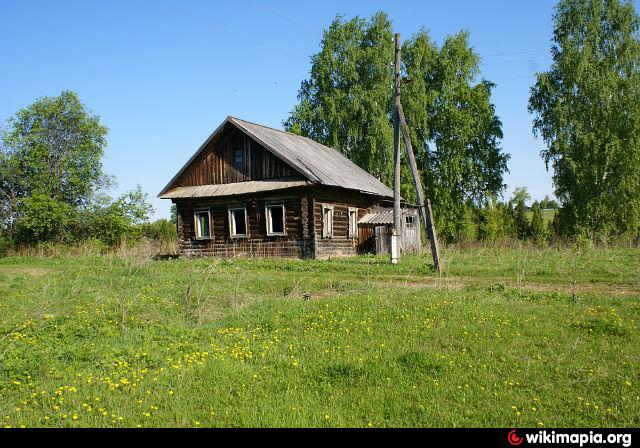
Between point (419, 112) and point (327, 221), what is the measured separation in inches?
641

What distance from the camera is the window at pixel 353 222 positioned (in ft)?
86.2

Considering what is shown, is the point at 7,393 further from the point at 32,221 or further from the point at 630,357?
the point at 32,221

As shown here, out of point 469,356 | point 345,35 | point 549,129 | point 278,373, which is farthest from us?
point 345,35

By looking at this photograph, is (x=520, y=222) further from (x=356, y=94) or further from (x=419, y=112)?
(x=356, y=94)

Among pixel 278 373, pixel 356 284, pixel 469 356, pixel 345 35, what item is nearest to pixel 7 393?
pixel 278 373

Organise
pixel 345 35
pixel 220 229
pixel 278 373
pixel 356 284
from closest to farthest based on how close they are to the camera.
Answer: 1. pixel 278 373
2. pixel 356 284
3. pixel 220 229
4. pixel 345 35

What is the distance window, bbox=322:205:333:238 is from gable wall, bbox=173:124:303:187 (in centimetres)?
230

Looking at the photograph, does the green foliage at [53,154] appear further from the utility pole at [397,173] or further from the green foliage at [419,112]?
the utility pole at [397,173]

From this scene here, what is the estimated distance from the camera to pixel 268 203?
23438mm

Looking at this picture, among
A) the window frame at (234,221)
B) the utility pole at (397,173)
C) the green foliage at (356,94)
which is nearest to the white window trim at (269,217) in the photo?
the window frame at (234,221)

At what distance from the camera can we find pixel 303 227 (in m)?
22.5

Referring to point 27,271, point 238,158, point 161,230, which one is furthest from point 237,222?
point 161,230

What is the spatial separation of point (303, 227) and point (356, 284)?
9779mm

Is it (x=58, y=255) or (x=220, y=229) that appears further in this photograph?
(x=58, y=255)
